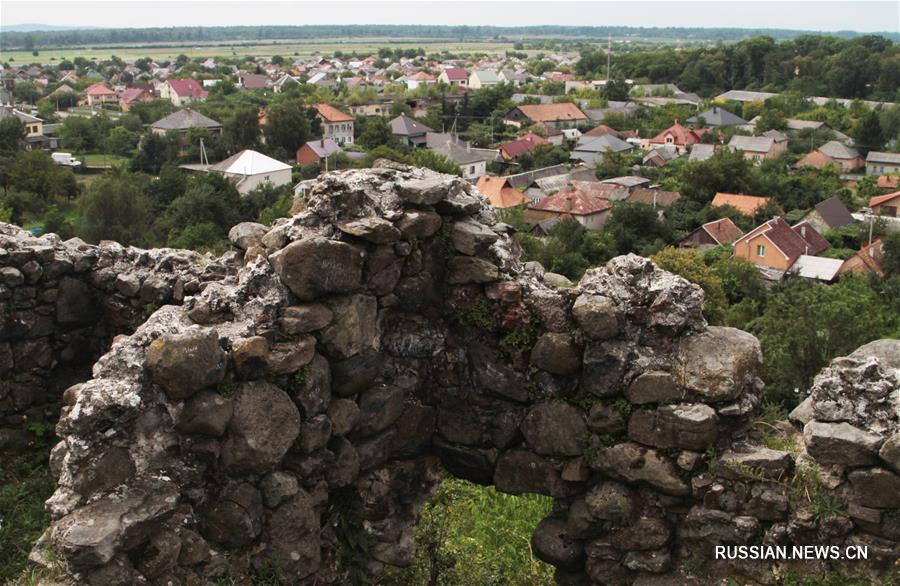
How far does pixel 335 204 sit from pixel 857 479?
4844 mm

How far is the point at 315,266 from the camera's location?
24.5ft

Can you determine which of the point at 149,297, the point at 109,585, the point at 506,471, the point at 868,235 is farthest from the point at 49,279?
the point at 868,235

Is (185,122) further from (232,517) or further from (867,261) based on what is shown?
(232,517)

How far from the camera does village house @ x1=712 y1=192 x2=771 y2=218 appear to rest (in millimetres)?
55906

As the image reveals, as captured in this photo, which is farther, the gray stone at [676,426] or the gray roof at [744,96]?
the gray roof at [744,96]

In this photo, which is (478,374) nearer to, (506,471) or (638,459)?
(506,471)

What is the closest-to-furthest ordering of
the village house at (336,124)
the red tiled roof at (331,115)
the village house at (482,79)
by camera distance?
the village house at (336,124) → the red tiled roof at (331,115) → the village house at (482,79)

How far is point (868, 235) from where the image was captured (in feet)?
165

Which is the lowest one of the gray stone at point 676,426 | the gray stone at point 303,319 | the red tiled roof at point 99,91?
the red tiled roof at point 99,91

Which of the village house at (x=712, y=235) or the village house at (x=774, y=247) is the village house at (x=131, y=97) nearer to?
the village house at (x=712, y=235)

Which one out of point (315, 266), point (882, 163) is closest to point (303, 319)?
point (315, 266)

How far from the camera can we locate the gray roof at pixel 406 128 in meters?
81.0

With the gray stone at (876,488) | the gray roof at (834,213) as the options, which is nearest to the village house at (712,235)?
the gray roof at (834,213)

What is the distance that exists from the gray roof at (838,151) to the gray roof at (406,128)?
35276 mm
